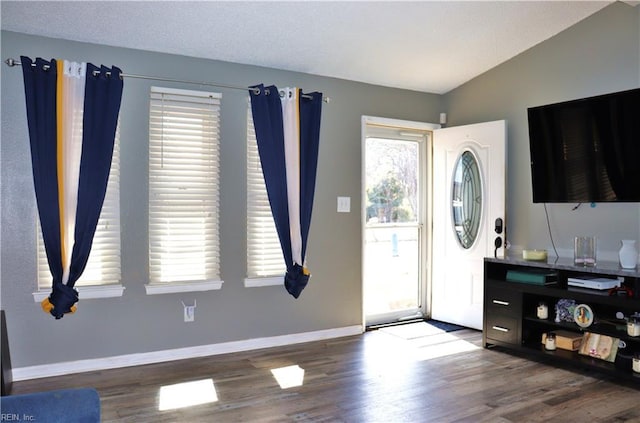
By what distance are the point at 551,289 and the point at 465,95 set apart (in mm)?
2101

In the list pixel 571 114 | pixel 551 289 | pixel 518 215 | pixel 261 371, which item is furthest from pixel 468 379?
pixel 571 114

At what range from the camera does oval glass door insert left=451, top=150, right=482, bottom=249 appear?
4609 millimetres

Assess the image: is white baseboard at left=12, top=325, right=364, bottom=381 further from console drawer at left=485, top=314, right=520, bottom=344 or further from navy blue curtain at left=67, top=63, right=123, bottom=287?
console drawer at left=485, top=314, right=520, bottom=344

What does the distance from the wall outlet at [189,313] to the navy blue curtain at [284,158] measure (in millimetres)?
722

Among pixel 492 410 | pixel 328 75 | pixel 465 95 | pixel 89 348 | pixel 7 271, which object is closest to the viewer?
pixel 492 410

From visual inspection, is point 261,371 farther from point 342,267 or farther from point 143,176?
point 143,176

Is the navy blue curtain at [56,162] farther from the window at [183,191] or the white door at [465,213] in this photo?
the white door at [465,213]

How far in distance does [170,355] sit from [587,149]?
341 cm

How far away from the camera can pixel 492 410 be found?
9.29ft

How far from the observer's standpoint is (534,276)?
3.77 m

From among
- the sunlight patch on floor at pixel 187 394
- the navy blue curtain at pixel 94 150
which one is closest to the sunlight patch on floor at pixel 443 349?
the sunlight patch on floor at pixel 187 394

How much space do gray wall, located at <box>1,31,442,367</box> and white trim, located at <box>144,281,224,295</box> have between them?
0.05m

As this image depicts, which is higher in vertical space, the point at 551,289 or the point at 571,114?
the point at 571,114

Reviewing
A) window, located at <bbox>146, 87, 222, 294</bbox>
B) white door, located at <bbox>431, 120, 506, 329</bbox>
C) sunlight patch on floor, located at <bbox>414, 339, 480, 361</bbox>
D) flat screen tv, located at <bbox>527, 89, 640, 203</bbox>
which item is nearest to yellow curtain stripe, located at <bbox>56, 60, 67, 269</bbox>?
window, located at <bbox>146, 87, 222, 294</bbox>
